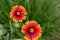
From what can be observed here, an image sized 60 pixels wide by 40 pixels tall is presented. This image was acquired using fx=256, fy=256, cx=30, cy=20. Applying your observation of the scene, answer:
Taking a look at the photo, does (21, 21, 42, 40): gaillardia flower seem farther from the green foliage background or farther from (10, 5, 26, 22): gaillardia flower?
the green foliage background

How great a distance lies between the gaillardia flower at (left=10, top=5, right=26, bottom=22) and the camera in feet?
8.73

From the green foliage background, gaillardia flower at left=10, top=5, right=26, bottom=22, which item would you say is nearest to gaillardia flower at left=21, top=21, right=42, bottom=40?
gaillardia flower at left=10, top=5, right=26, bottom=22

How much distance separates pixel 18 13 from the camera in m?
2.68

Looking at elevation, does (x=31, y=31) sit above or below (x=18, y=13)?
below

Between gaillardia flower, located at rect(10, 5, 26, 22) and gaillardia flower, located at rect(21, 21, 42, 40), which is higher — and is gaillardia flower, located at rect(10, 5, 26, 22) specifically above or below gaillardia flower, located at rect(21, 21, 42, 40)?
above

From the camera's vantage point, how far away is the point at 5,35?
2.83 meters

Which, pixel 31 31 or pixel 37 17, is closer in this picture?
pixel 31 31

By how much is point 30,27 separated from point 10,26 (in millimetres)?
240

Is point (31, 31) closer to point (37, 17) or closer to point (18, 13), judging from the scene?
point (18, 13)

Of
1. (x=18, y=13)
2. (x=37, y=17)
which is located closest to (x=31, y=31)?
(x=18, y=13)

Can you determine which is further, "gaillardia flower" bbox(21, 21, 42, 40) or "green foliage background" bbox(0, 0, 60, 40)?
"green foliage background" bbox(0, 0, 60, 40)

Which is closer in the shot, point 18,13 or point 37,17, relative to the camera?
point 18,13

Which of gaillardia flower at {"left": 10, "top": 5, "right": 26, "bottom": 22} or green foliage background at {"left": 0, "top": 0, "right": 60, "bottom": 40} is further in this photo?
green foliage background at {"left": 0, "top": 0, "right": 60, "bottom": 40}

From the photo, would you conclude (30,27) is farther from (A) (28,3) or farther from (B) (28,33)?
(A) (28,3)
